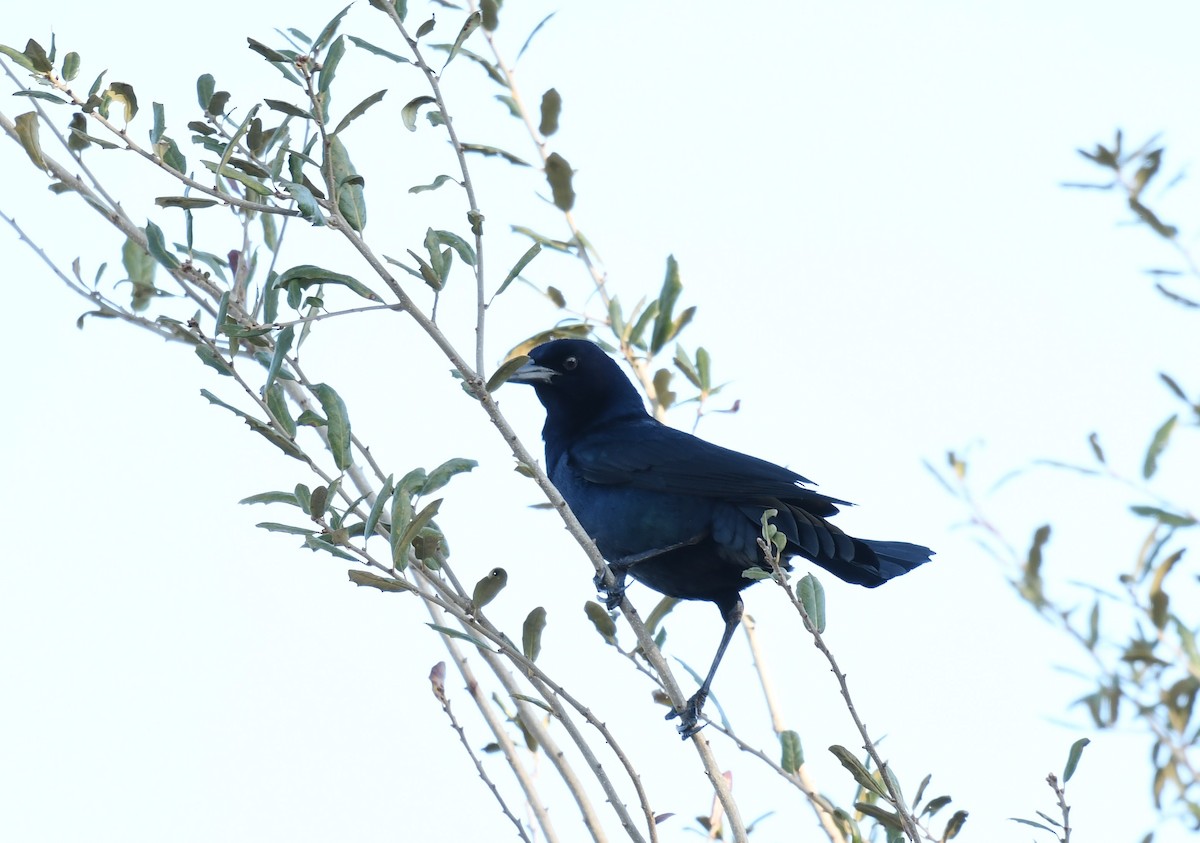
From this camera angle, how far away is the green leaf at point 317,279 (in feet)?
10.9

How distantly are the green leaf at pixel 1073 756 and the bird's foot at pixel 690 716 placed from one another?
0.90 meters

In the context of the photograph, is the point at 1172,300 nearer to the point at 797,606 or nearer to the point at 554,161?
the point at 797,606

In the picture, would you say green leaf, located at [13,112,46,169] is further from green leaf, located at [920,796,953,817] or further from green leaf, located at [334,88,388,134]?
green leaf, located at [920,796,953,817]

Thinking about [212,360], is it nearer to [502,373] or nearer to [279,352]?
[279,352]

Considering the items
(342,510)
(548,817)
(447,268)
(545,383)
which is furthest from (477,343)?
(545,383)

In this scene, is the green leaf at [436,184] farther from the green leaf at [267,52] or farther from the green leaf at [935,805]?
the green leaf at [935,805]

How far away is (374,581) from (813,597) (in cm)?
130

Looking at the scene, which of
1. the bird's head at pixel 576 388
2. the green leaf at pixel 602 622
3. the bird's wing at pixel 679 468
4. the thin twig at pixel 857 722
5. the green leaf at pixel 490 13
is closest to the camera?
the thin twig at pixel 857 722

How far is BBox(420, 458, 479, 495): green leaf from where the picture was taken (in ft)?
11.1

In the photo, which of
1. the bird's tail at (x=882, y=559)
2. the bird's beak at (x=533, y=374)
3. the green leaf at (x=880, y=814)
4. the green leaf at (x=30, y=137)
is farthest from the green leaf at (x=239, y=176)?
the bird's beak at (x=533, y=374)

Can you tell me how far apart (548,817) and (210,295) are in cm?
168

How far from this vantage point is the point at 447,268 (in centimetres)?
339

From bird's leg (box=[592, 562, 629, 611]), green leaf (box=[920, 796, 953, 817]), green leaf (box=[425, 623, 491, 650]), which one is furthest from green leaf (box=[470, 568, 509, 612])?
green leaf (box=[920, 796, 953, 817])

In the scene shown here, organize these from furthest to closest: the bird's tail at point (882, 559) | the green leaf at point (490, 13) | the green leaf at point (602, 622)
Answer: the bird's tail at point (882, 559), the green leaf at point (490, 13), the green leaf at point (602, 622)
